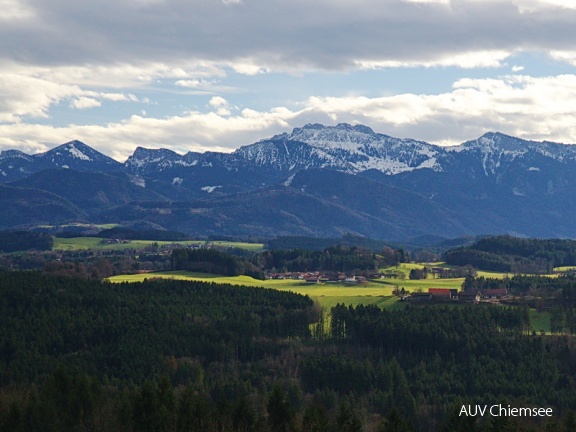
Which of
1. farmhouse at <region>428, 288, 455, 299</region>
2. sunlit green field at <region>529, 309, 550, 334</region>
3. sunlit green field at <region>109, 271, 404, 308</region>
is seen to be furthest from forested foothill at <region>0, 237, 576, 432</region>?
sunlit green field at <region>109, 271, 404, 308</region>

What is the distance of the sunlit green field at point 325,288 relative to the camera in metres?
157

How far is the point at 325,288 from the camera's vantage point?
18562 centimetres

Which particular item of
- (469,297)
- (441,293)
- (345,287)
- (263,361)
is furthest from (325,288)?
(263,361)

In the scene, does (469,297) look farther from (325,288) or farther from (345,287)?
(325,288)

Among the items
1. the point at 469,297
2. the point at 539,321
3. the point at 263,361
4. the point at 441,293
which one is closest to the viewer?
the point at 263,361

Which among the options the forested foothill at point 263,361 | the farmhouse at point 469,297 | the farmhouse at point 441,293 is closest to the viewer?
the forested foothill at point 263,361

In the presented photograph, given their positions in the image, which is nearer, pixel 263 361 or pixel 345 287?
pixel 263 361

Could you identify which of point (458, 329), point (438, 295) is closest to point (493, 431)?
point (458, 329)

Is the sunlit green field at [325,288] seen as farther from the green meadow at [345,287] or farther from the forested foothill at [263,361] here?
the forested foothill at [263,361]

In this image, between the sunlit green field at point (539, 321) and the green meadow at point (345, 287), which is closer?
the sunlit green field at point (539, 321)

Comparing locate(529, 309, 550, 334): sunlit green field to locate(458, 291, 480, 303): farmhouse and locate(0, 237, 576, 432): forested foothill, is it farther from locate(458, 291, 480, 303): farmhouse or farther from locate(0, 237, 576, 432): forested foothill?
locate(458, 291, 480, 303): farmhouse

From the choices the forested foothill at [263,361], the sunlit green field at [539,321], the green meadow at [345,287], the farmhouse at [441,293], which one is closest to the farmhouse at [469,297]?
the farmhouse at [441,293]

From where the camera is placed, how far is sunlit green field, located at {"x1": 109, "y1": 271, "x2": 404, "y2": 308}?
514 ft

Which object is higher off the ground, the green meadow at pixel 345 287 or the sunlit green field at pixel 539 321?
the green meadow at pixel 345 287
